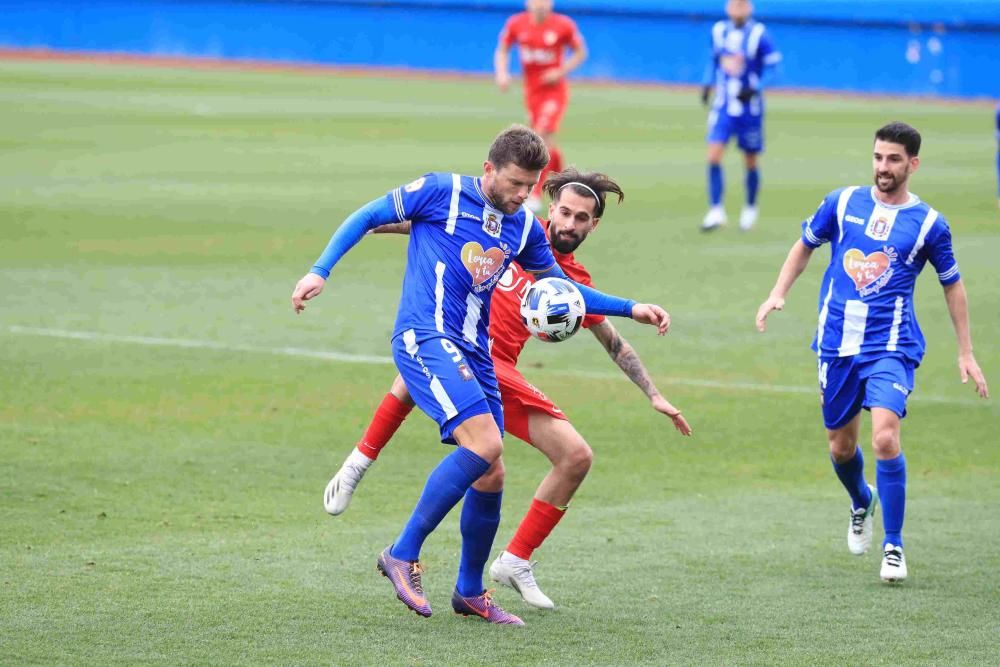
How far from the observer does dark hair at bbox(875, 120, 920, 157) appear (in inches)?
282

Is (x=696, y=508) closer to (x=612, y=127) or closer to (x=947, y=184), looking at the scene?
(x=947, y=184)

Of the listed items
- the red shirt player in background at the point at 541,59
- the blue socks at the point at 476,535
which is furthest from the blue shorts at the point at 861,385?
the red shirt player in background at the point at 541,59

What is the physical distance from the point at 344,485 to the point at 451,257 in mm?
Result: 1232

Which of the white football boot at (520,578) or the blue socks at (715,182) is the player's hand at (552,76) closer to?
the blue socks at (715,182)

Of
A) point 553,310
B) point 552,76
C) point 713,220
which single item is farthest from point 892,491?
point 552,76

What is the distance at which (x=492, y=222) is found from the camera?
613 centimetres

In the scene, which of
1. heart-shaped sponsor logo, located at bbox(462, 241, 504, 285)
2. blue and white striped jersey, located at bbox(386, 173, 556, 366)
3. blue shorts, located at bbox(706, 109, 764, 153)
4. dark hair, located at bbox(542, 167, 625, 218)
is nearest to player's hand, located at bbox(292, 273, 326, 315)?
blue and white striped jersey, located at bbox(386, 173, 556, 366)

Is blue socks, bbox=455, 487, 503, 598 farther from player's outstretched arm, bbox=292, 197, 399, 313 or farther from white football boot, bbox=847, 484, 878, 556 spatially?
white football boot, bbox=847, 484, 878, 556

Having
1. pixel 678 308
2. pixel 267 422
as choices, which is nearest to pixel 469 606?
Answer: pixel 267 422

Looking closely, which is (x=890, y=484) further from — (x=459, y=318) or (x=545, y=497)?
(x=459, y=318)

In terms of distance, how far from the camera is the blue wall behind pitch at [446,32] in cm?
4478

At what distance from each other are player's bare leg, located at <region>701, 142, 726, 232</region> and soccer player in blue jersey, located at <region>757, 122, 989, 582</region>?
35.5 ft

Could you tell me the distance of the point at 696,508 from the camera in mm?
8242

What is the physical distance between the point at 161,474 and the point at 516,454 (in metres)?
2.16
